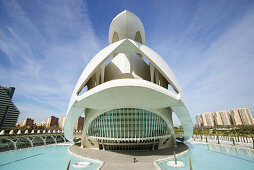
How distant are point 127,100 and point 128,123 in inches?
198

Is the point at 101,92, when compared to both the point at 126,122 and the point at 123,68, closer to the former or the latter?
the point at 126,122

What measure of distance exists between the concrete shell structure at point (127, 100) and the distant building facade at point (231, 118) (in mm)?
63604

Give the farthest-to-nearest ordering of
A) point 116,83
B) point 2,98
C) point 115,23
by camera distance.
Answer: point 2,98, point 115,23, point 116,83

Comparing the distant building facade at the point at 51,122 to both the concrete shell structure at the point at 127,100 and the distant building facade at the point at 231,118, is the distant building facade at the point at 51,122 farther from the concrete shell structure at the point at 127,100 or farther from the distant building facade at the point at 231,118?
the distant building facade at the point at 231,118

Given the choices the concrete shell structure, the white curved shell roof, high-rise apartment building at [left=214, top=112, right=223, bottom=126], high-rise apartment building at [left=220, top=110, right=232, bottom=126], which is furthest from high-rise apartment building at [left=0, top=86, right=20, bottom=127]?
high-rise apartment building at [left=220, top=110, right=232, bottom=126]

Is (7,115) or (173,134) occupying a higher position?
(7,115)

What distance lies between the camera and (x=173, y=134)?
68.0 ft

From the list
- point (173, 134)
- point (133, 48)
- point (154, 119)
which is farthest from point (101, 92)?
point (173, 134)

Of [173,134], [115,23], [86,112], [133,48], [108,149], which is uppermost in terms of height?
[115,23]

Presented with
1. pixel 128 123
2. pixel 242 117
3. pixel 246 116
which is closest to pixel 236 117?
pixel 242 117

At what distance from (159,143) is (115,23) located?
75.1ft

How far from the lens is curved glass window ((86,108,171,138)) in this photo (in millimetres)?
17609

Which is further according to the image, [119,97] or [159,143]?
[159,143]

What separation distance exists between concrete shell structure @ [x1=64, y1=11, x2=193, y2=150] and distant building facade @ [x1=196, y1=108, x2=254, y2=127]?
6360cm
